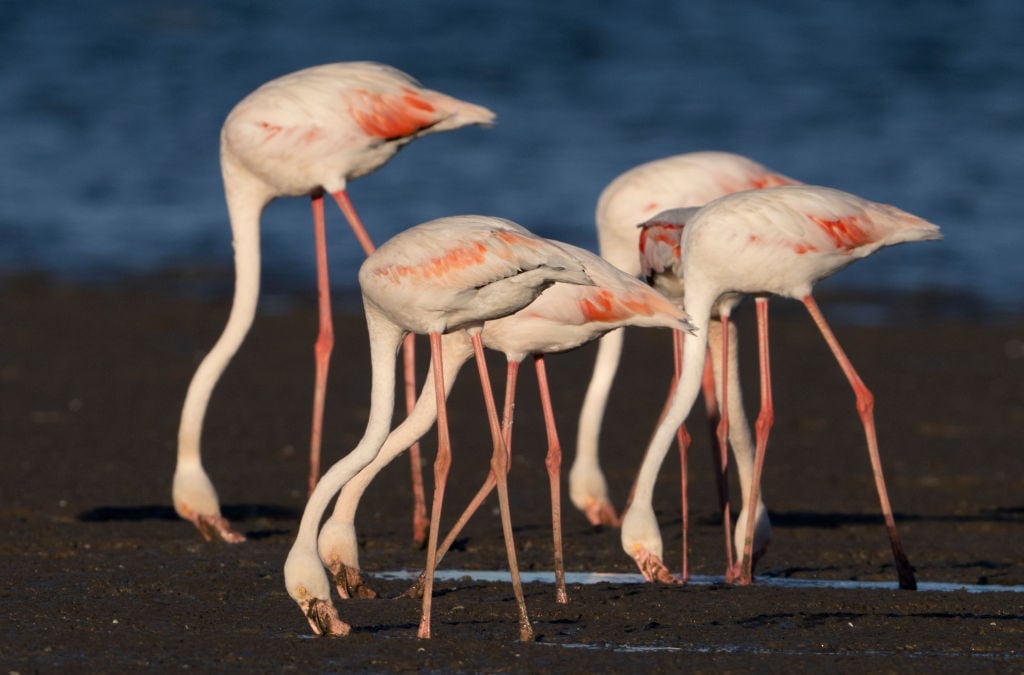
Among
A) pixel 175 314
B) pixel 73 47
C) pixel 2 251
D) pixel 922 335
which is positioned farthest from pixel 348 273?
pixel 73 47

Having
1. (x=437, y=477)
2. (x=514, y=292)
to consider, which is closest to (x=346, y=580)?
(x=437, y=477)

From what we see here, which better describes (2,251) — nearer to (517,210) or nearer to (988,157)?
(517,210)

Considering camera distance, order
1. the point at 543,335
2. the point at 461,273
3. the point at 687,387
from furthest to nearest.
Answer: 1. the point at 687,387
2. the point at 543,335
3. the point at 461,273

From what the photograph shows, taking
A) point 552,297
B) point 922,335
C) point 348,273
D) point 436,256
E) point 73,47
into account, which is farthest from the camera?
point 73,47

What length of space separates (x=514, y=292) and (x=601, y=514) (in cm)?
293

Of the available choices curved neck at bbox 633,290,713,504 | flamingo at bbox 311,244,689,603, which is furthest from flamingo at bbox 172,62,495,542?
curved neck at bbox 633,290,713,504

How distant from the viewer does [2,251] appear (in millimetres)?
16750

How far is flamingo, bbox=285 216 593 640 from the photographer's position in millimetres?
5406

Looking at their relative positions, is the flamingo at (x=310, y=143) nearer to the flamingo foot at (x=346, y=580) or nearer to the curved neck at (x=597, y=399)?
the curved neck at (x=597, y=399)

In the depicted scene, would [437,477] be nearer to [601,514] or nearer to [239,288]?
[601,514]

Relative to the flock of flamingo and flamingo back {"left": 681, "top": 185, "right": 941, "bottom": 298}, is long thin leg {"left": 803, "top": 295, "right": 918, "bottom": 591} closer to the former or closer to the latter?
the flock of flamingo

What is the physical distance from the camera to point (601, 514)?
8289 millimetres

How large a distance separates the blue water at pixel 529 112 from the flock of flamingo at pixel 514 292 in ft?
23.6

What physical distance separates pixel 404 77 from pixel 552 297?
2.41 m
